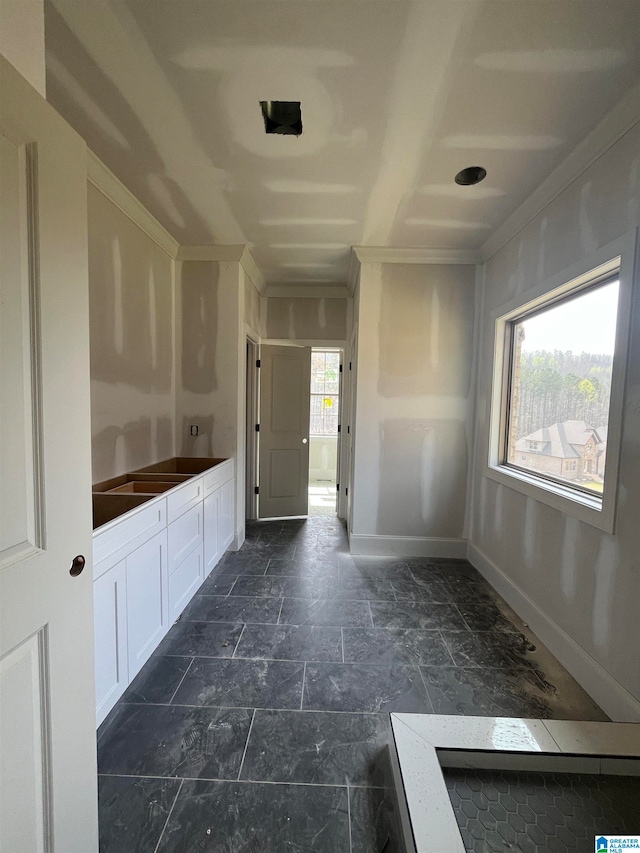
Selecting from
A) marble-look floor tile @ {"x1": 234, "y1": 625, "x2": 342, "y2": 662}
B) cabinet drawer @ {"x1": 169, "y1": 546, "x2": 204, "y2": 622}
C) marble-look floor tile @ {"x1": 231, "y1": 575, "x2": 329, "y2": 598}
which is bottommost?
marble-look floor tile @ {"x1": 231, "y1": 575, "x2": 329, "y2": 598}

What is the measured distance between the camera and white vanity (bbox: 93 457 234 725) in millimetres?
1421

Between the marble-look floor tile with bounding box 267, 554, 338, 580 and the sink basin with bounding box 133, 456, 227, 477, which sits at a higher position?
the sink basin with bounding box 133, 456, 227, 477

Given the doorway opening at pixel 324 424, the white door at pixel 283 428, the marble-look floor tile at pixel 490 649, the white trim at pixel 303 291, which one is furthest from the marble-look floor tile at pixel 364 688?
the doorway opening at pixel 324 424

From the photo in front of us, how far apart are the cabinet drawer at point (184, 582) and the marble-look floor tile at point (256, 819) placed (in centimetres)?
91

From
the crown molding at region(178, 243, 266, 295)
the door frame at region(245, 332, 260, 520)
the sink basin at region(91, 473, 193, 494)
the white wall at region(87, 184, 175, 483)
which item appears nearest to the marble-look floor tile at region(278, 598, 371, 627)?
the sink basin at region(91, 473, 193, 494)

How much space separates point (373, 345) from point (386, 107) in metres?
1.75

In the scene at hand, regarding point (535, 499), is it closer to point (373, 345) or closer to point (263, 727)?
point (373, 345)

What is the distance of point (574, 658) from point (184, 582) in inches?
90.2

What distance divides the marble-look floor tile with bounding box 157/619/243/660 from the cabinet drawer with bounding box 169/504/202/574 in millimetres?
408

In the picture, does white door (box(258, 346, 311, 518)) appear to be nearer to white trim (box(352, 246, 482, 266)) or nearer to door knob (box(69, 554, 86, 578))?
white trim (box(352, 246, 482, 266))

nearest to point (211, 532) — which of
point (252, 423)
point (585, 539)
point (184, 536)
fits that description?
point (184, 536)

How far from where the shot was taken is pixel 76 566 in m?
0.90

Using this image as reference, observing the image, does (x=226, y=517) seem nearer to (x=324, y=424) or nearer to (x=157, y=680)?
(x=157, y=680)

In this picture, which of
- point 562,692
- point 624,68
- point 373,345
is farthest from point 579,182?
point 562,692
